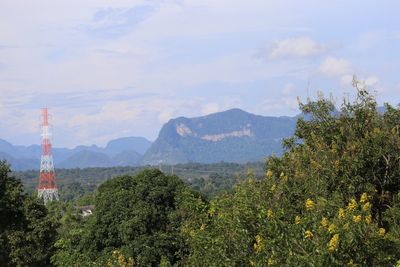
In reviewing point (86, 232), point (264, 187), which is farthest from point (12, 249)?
point (264, 187)

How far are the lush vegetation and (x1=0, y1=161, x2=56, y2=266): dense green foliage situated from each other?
0.11m

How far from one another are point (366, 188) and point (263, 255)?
208 inches

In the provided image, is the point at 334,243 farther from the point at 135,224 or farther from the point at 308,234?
the point at 135,224

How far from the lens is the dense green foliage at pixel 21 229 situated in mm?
28344

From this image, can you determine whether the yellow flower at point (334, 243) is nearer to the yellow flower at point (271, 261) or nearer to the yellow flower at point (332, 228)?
the yellow flower at point (332, 228)

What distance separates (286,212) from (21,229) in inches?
837

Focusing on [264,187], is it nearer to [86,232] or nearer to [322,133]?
[322,133]

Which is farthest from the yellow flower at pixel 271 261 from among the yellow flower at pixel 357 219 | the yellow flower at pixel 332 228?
the yellow flower at pixel 357 219

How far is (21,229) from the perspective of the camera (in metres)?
29.4

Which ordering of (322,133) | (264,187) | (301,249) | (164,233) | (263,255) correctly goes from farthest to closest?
(164,233)
(322,133)
(264,187)
(263,255)
(301,249)

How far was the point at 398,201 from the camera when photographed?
1333cm

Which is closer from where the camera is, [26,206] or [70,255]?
[70,255]

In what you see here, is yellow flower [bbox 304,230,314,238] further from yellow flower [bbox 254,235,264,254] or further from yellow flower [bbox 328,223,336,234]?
yellow flower [bbox 254,235,264,254]

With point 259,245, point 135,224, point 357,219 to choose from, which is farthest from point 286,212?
point 135,224
